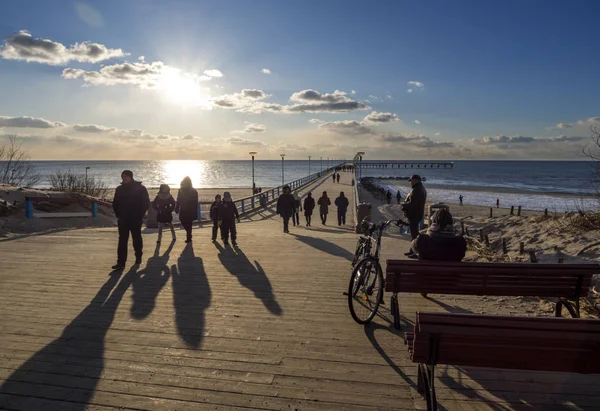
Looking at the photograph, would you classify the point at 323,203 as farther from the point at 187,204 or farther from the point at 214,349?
the point at 214,349

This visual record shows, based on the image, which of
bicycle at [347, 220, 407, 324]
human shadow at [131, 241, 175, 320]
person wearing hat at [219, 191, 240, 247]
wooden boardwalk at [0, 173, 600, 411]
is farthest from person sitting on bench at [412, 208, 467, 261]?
person wearing hat at [219, 191, 240, 247]

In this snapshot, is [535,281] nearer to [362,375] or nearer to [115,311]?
[362,375]

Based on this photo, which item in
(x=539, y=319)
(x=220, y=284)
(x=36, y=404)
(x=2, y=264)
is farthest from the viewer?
(x=2, y=264)

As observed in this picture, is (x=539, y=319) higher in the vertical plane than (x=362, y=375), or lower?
higher

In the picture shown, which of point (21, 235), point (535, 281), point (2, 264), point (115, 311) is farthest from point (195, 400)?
point (21, 235)

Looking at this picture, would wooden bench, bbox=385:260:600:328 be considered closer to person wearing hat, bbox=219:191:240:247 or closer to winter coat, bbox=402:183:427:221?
winter coat, bbox=402:183:427:221

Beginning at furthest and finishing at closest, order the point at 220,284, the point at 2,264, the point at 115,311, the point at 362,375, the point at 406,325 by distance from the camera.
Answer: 1. the point at 2,264
2. the point at 220,284
3. the point at 115,311
4. the point at 406,325
5. the point at 362,375

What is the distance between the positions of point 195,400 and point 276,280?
10.6 ft

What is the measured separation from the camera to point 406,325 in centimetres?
432

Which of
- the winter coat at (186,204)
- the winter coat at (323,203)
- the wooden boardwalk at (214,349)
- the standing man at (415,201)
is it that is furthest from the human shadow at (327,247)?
the winter coat at (323,203)

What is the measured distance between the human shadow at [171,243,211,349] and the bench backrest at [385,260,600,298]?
2094 mm

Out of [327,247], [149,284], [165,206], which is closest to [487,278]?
[149,284]

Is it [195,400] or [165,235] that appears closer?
[195,400]

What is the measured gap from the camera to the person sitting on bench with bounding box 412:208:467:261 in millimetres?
4371
